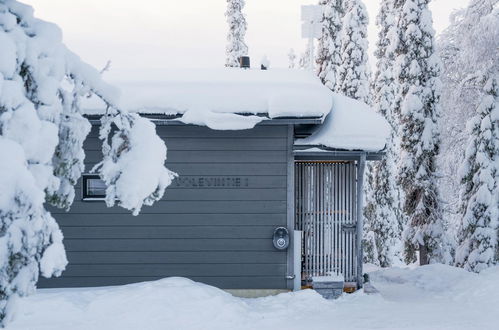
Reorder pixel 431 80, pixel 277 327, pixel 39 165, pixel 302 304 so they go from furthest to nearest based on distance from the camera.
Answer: pixel 431 80 < pixel 302 304 < pixel 277 327 < pixel 39 165

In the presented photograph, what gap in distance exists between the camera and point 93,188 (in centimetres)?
1079

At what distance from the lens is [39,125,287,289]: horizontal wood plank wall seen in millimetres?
10625

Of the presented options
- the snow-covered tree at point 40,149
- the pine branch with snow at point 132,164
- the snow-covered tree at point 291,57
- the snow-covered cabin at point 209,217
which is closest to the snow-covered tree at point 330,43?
the snow-covered cabin at point 209,217

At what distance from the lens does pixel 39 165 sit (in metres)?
4.82

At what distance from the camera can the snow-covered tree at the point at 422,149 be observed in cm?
1734

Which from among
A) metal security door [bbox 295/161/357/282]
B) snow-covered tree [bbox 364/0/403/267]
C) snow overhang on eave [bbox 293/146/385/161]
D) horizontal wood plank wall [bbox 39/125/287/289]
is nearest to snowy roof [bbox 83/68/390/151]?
snow overhang on eave [bbox 293/146/385/161]

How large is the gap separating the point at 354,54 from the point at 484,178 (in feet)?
46.7

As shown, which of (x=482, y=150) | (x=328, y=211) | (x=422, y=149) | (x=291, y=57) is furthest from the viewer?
(x=291, y=57)

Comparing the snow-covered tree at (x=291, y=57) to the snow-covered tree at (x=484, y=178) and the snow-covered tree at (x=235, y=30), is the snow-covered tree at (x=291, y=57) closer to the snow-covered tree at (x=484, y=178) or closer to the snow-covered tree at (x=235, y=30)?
the snow-covered tree at (x=235, y=30)

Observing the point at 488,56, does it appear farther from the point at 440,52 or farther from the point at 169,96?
the point at 169,96

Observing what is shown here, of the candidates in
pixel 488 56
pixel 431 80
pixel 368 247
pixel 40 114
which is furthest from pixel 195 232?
pixel 368 247

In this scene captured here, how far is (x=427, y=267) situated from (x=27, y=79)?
12136mm

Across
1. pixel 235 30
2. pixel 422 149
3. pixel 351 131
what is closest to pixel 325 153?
pixel 351 131

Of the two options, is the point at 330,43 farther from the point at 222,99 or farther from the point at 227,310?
the point at 227,310
